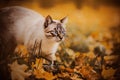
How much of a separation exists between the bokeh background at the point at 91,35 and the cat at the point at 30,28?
0.07m

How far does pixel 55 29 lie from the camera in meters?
2.62

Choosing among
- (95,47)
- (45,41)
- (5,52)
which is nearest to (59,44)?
(45,41)

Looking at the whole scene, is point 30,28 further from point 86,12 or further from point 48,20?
point 86,12

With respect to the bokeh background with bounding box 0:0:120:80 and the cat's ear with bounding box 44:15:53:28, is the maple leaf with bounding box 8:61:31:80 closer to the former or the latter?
the bokeh background with bounding box 0:0:120:80

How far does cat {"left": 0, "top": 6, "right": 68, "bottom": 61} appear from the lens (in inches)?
103

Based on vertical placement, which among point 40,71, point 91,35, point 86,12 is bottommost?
point 40,71

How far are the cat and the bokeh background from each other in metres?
0.07

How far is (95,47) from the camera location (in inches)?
102

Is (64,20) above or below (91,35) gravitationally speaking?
above

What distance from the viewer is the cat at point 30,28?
8.62 feet

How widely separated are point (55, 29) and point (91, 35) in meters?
0.37

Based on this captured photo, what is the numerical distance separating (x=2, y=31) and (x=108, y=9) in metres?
1.13

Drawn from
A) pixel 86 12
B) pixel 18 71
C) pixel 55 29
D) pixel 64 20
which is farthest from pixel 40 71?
pixel 86 12

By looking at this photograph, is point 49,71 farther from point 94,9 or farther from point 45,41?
point 94,9
